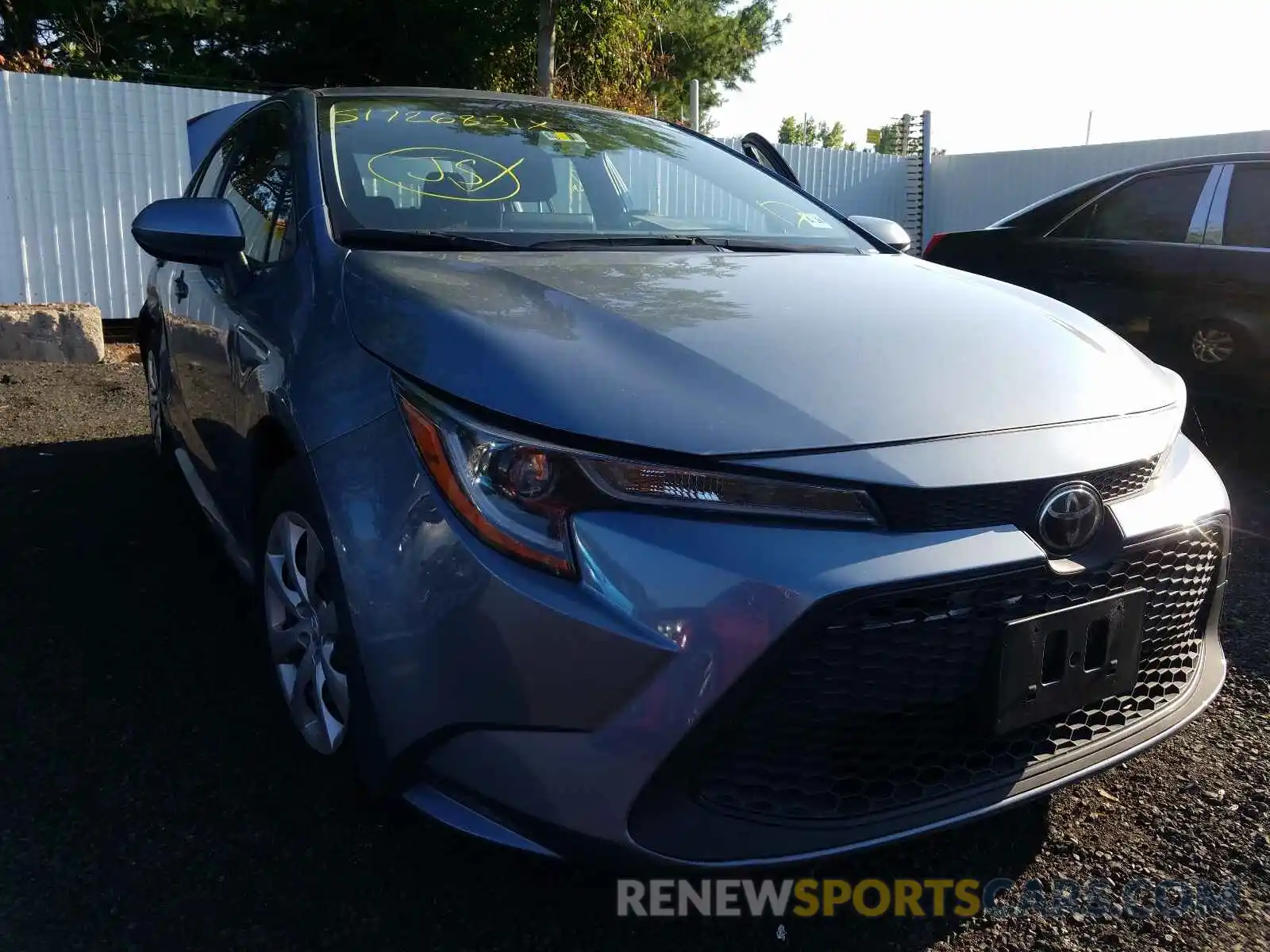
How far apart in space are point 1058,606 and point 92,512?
364cm

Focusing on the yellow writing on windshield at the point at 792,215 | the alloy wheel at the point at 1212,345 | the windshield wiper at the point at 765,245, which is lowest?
the alloy wheel at the point at 1212,345

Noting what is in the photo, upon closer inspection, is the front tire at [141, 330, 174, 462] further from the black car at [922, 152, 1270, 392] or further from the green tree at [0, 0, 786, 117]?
the green tree at [0, 0, 786, 117]

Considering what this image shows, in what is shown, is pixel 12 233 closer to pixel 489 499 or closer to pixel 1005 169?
pixel 489 499

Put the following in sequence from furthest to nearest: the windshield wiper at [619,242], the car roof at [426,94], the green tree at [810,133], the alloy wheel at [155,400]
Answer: the green tree at [810,133] < the alloy wheel at [155,400] < the car roof at [426,94] < the windshield wiper at [619,242]

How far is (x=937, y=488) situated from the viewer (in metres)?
1.51

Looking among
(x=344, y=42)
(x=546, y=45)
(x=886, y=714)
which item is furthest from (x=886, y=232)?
(x=344, y=42)

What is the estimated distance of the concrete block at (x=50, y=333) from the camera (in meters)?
7.17

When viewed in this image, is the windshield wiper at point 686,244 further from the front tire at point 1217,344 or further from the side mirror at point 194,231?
the front tire at point 1217,344

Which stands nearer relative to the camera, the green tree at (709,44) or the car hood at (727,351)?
the car hood at (727,351)

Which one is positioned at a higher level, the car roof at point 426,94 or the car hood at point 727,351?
the car roof at point 426,94

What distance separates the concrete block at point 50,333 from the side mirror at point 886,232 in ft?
20.4

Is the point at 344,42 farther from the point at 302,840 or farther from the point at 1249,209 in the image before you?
the point at 302,840

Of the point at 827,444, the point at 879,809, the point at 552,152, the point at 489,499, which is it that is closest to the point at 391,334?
the point at 489,499

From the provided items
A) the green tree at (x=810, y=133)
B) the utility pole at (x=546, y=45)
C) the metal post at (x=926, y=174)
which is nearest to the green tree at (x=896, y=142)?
the metal post at (x=926, y=174)
